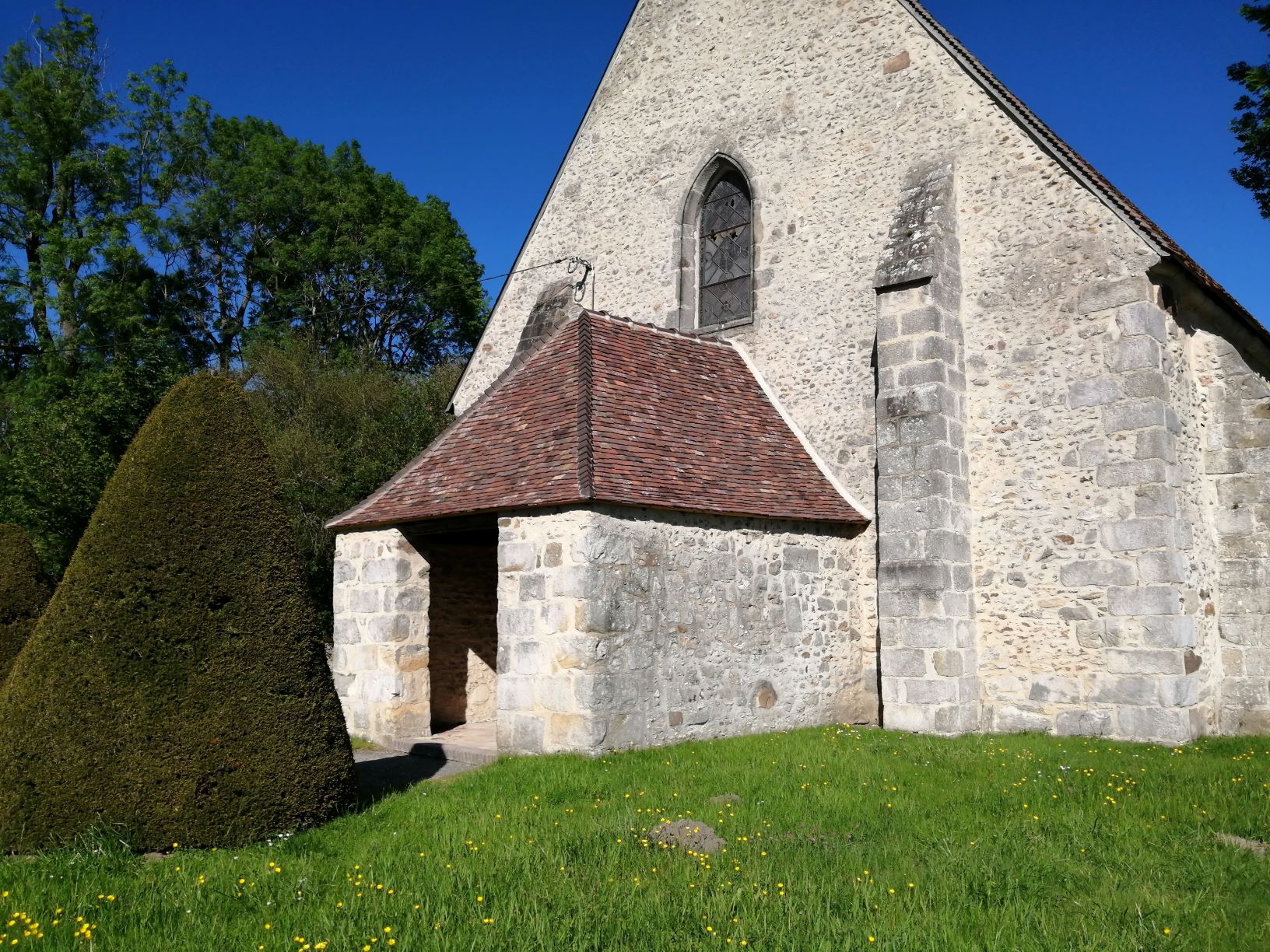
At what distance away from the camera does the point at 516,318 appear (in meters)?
15.5

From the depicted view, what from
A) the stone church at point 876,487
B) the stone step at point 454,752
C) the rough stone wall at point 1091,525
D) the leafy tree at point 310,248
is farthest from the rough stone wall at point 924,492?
the leafy tree at point 310,248

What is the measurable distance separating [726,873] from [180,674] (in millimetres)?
3256

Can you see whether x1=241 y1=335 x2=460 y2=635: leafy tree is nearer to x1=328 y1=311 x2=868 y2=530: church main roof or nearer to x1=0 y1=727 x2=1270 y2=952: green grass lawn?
x1=328 y1=311 x2=868 y2=530: church main roof

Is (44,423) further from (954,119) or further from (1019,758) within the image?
(1019,758)

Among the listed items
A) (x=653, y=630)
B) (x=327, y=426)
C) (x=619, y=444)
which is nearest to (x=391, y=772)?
(x=653, y=630)

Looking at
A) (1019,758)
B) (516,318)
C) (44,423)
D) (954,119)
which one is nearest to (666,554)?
(1019,758)

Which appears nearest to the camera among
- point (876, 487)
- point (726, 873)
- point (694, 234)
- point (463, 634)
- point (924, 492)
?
point (726, 873)

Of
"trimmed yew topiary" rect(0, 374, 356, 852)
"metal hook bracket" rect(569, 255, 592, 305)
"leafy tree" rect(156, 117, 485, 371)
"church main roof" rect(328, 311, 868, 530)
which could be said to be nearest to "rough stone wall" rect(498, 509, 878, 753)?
"church main roof" rect(328, 311, 868, 530)

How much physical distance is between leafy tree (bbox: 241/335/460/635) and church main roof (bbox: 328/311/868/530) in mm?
6674

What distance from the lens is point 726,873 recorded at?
5113 mm

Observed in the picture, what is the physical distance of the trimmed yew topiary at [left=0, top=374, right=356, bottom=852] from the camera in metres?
→ 5.41

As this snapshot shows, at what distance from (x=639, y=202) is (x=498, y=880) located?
35.8 ft

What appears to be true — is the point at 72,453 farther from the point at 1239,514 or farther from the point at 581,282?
the point at 1239,514

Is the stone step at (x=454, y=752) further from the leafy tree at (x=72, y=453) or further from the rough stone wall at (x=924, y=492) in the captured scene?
the leafy tree at (x=72, y=453)
